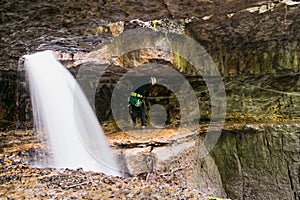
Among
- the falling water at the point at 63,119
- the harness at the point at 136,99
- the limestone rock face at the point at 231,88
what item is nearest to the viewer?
the limestone rock face at the point at 231,88

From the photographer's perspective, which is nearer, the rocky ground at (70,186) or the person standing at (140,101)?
the rocky ground at (70,186)

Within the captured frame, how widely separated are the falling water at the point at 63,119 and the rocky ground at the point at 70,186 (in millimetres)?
1356

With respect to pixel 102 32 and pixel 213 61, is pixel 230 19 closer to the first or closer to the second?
pixel 213 61

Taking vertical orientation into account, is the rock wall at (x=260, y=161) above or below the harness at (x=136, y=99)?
below

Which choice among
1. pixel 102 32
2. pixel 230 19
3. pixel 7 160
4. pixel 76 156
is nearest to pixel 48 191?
pixel 7 160

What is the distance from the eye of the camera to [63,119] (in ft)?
21.4

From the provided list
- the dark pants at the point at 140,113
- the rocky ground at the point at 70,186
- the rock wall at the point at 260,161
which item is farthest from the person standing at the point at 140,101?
the rocky ground at the point at 70,186

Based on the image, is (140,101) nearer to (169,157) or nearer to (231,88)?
(169,157)

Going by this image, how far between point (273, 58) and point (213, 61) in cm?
136

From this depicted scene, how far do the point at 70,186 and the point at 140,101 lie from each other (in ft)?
12.7

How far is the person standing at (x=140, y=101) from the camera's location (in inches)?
269

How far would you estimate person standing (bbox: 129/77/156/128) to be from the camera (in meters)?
6.82

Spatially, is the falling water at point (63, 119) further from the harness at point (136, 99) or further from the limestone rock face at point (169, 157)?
the harness at point (136, 99)

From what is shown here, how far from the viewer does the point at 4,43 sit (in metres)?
3.52
